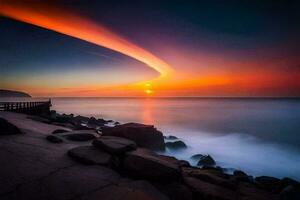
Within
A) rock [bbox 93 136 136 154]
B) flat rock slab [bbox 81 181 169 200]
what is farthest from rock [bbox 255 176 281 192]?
rock [bbox 93 136 136 154]

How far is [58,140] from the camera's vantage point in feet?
33.9

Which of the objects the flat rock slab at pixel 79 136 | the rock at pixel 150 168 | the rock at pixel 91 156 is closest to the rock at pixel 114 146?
the rock at pixel 91 156

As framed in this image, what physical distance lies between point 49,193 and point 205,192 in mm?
4752

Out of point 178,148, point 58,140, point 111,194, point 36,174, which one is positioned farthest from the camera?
point 178,148

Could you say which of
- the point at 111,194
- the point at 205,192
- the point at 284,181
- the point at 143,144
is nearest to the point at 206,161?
the point at 143,144

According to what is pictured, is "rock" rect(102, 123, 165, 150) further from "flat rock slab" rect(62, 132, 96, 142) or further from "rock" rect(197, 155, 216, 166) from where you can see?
"rock" rect(197, 155, 216, 166)

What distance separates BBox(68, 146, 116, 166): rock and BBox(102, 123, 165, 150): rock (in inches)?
162

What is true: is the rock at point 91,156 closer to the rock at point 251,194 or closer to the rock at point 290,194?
the rock at point 251,194

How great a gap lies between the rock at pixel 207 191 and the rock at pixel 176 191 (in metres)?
0.30

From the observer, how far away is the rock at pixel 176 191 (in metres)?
7.14

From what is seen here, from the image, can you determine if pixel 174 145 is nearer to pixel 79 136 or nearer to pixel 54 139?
pixel 79 136

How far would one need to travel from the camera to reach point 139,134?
47.9 ft

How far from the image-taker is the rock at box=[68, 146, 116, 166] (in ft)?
26.4

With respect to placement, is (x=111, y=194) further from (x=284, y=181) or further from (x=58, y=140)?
(x=284, y=181)
